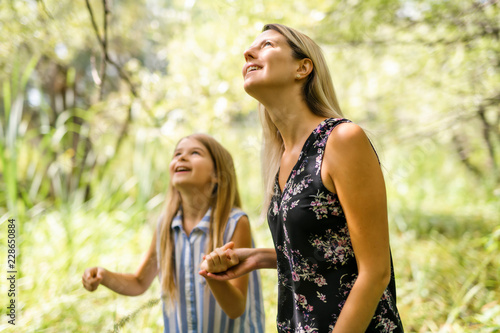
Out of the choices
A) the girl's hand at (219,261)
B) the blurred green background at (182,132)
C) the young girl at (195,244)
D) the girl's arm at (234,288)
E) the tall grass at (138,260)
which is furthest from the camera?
the blurred green background at (182,132)

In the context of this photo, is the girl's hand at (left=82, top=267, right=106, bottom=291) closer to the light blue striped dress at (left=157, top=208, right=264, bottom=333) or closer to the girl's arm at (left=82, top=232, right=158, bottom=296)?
the girl's arm at (left=82, top=232, right=158, bottom=296)

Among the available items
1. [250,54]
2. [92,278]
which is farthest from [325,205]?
[92,278]

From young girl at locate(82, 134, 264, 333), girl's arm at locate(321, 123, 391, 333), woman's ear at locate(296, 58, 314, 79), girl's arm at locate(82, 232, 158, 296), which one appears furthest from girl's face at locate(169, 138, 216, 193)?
girl's arm at locate(321, 123, 391, 333)

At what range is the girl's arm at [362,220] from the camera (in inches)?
36.4

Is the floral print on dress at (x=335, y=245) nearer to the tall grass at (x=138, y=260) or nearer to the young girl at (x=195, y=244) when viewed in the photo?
the tall grass at (x=138, y=260)

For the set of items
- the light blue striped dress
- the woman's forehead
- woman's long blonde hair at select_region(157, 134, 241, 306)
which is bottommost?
the light blue striped dress

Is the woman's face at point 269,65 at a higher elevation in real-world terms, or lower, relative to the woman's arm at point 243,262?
higher

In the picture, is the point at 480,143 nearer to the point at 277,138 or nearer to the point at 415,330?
the point at 415,330

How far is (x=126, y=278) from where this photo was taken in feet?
5.25

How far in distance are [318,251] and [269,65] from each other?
545 millimetres

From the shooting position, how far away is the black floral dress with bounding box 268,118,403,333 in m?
1.01

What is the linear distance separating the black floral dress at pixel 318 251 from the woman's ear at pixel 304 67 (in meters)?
0.20

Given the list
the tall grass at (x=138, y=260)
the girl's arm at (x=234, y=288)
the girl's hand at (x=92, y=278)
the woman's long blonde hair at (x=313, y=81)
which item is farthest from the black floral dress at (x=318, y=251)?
the girl's hand at (x=92, y=278)

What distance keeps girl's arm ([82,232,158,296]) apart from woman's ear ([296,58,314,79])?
3.23 ft
